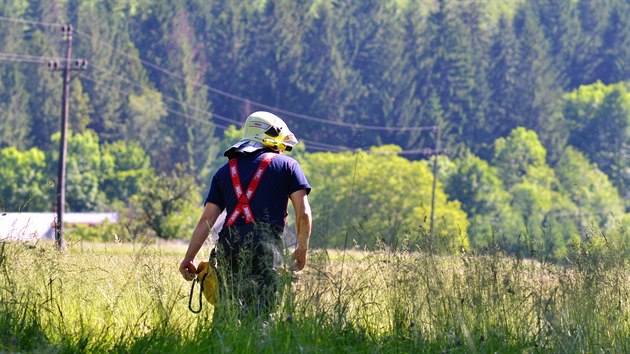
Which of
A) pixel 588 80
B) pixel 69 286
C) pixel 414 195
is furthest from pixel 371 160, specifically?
pixel 69 286

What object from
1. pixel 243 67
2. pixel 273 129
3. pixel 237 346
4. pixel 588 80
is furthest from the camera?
pixel 588 80

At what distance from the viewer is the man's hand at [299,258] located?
8660 millimetres

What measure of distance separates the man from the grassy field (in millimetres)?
193

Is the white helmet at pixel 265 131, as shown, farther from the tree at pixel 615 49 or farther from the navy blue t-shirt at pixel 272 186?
the tree at pixel 615 49

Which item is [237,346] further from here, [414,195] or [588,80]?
[588,80]

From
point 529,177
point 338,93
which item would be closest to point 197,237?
point 529,177

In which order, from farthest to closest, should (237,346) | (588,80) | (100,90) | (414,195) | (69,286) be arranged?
(588,80)
(100,90)
(414,195)
(69,286)
(237,346)

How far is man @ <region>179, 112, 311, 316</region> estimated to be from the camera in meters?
8.52

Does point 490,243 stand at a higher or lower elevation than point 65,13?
lower

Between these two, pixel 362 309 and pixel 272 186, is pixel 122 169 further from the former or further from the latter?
pixel 272 186

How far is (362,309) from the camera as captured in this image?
9320 millimetres

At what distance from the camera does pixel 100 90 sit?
440 ft

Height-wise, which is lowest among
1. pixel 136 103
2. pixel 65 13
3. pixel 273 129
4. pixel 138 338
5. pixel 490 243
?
pixel 138 338

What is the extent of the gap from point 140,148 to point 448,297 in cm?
12457
